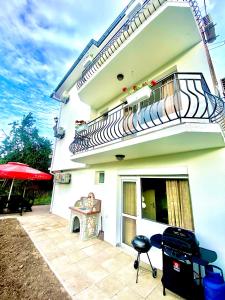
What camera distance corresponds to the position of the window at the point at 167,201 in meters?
3.55

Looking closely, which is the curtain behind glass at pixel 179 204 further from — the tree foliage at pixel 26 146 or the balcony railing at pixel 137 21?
the tree foliage at pixel 26 146

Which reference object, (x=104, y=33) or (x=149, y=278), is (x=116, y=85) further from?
(x=149, y=278)

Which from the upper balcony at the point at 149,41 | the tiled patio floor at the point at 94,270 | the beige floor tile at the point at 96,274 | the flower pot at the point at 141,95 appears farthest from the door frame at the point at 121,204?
the upper balcony at the point at 149,41

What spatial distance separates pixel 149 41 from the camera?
4109mm

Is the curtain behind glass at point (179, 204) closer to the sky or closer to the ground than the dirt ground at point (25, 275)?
closer to the sky

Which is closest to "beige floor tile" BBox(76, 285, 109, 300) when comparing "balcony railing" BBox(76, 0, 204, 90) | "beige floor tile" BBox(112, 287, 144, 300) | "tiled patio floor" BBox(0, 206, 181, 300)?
"tiled patio floor" BBox(0, 206, 181, 300)

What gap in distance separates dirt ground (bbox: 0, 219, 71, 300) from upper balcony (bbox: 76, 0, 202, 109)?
6734 mm

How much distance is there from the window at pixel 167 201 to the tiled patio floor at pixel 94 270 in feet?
4.63

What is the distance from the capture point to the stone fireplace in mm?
5316

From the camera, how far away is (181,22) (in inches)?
142

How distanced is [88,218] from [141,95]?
4986 millimetres

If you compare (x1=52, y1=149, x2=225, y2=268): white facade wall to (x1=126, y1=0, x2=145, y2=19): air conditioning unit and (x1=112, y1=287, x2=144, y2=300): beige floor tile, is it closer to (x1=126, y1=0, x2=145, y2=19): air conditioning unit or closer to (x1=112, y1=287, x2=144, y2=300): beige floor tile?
(x1=112, y1=287, x2=144, y2=300): beige floor tile

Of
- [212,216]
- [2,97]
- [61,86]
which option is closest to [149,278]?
[212,216]

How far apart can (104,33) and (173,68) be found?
4492 mm
